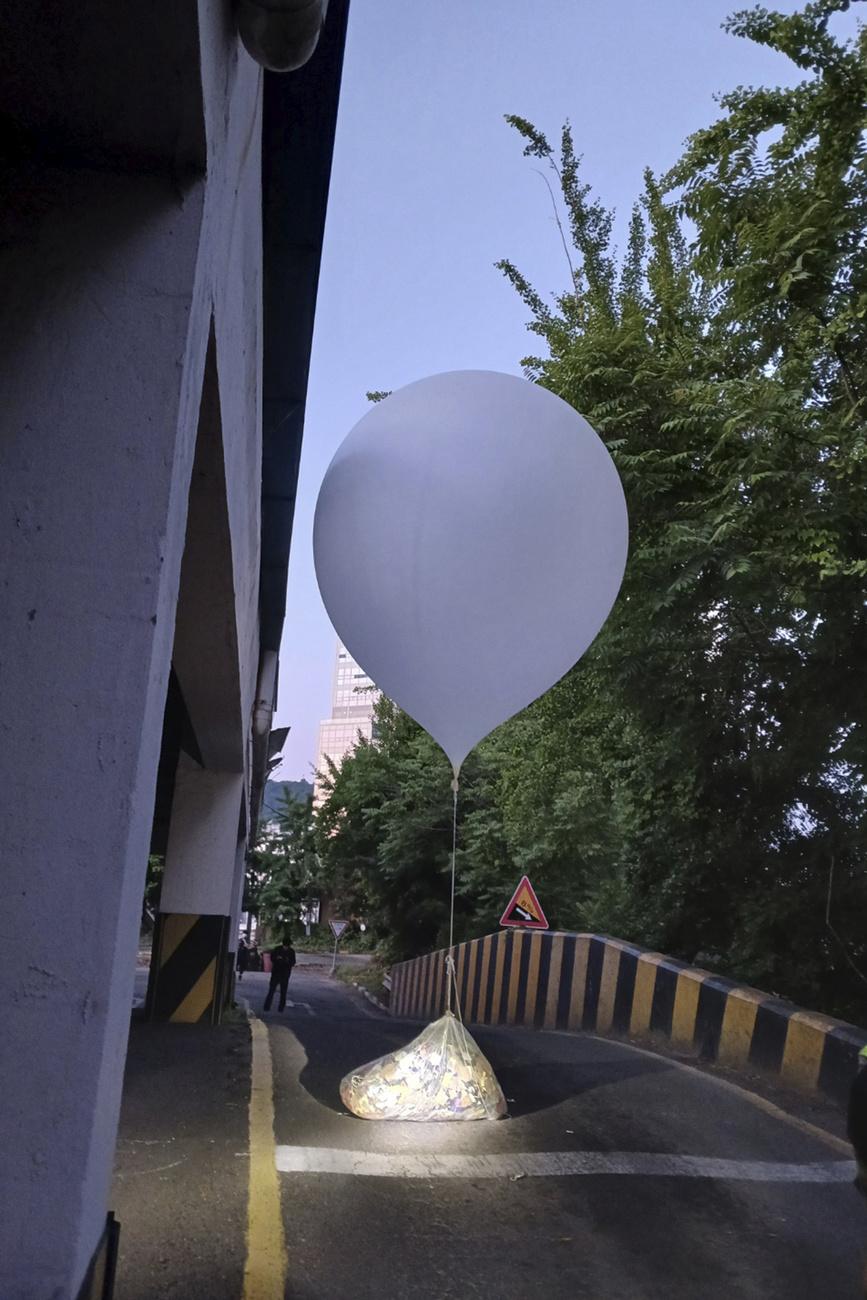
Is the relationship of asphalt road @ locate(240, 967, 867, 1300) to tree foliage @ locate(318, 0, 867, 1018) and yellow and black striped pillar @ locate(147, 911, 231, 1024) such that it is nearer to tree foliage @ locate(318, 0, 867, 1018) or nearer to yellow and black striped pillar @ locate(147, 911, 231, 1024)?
tree foliage @ locate(318, 0, 867, 1018)

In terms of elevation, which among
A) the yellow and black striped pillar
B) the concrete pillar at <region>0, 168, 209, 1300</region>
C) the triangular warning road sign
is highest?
the concrete pillar at <region>0, 168, 209, 1300</region>

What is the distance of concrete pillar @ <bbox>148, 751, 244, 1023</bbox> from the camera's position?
10758 millimetres

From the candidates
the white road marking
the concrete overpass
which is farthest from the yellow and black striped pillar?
the concrete overpass

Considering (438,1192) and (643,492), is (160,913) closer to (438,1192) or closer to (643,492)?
(643,492)

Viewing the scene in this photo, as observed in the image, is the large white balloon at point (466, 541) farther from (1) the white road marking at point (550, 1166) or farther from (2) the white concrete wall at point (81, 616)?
(2) the white concrete wall at point (81, 616)

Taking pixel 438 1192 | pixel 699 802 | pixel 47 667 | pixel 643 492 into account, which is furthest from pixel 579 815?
pixel 47 667

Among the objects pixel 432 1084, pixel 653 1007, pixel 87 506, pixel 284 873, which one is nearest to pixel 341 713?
pixel 284 873

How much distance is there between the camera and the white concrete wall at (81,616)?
73.5 inches

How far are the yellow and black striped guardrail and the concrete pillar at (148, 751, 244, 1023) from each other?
146 inches

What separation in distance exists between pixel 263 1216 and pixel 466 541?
3056 millimetres

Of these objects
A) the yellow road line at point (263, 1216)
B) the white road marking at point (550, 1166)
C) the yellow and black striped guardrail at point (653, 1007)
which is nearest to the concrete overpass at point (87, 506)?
the yellow road line at point (263, 1216)

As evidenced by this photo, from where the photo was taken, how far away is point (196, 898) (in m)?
11.3

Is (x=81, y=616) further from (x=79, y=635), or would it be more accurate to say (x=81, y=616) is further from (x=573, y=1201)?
(x=573, y=1201)

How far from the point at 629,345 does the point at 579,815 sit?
10435 mm
